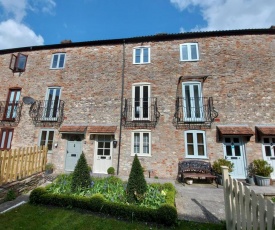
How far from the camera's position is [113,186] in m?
6.61

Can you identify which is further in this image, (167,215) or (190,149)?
(190,149)

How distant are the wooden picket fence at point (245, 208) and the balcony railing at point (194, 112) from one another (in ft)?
23.0

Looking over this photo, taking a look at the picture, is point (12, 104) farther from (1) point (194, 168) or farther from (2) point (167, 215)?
(1) point (194, 168)

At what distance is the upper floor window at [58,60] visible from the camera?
13998mm

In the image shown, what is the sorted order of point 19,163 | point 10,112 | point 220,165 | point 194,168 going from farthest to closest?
point 10,112, point 194,168, point 220,165, point 19,163

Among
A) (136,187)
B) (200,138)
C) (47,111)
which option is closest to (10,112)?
(47,111)

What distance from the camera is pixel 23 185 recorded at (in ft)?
22.4

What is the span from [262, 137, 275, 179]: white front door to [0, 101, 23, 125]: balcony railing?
18.4 m

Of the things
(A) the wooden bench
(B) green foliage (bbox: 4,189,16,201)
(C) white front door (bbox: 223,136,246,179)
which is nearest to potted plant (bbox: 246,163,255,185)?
(C) white front door (bbox: 223,136,246,179)

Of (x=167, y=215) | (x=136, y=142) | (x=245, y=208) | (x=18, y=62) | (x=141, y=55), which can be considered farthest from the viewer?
(x=18, y=62)

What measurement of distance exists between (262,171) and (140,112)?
27.2ft

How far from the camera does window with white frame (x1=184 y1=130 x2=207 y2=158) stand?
1057cm

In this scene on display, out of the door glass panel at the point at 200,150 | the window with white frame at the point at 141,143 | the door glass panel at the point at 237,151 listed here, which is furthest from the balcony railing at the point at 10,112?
the door glass panel at the point at 237,151

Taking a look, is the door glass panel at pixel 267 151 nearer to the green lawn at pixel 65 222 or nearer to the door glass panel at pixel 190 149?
the door glass panel at pixel 190 149
